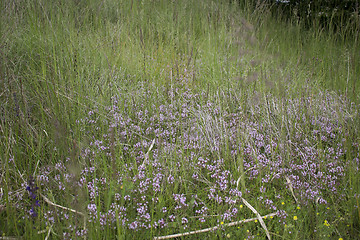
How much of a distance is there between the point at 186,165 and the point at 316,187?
863mm

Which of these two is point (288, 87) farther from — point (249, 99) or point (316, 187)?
point (316, 187)

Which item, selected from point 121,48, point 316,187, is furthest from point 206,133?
point 121,48

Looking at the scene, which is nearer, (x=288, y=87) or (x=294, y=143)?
(x=294, y=143)

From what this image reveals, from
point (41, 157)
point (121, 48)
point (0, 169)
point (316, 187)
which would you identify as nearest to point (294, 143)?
point (316, 187)

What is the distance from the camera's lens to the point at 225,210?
169 cm

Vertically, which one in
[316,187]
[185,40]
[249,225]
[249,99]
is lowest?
[249,225]

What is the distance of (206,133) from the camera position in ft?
7.39

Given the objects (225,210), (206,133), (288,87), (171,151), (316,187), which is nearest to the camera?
(225,210)

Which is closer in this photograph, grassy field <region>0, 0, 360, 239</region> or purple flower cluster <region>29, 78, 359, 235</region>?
grassy field <region>0, 0, 360, 239</region>

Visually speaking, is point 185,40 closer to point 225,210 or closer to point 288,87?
point 288,87

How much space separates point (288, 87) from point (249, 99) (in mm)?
717

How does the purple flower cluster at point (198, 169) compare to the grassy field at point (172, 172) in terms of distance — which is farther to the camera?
the purple flower cluster at point (198, 169)

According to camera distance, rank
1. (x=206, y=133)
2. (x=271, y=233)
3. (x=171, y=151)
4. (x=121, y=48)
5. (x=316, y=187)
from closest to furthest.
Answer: (x=271, y=233)
(x=316, y=187)
(x=171, y=151)
(x=206, y=133)
(x=121, y=48)

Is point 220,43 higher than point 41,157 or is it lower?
higher
